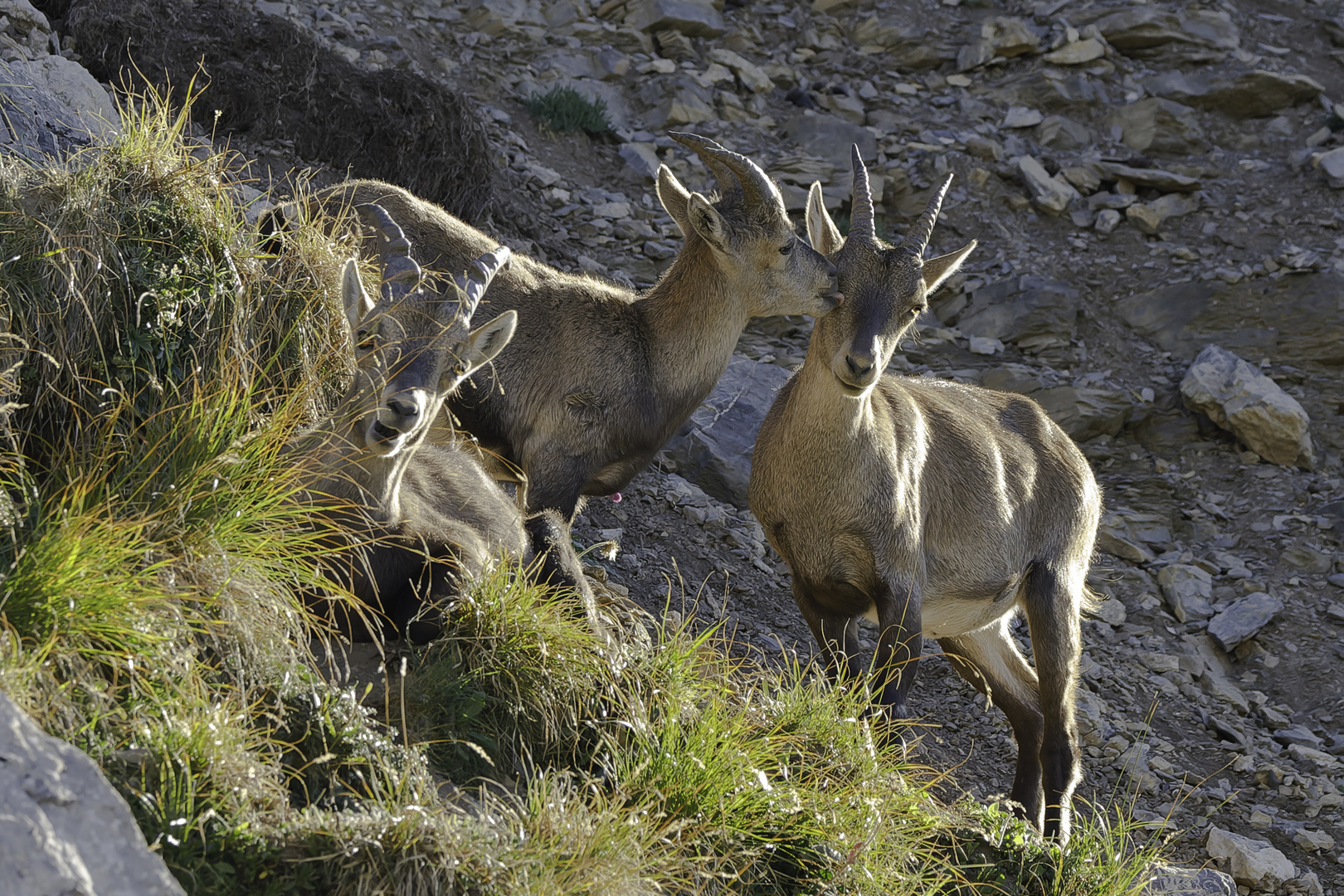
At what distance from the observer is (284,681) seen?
415 cm

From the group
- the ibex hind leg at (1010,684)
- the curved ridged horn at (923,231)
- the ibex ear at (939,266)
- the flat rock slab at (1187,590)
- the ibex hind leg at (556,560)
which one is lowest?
the flat rock slab at (1187,590)

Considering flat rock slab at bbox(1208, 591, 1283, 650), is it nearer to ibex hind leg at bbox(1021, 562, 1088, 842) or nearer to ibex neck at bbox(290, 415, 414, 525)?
ibex hind leg at bbox(1021, 562, 1088, 842)

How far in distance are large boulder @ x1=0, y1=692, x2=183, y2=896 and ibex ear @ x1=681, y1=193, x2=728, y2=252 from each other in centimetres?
513

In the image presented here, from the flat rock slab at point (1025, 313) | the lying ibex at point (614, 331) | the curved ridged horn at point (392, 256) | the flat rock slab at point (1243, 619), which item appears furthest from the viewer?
the flat rock slab at point (1025, 313)

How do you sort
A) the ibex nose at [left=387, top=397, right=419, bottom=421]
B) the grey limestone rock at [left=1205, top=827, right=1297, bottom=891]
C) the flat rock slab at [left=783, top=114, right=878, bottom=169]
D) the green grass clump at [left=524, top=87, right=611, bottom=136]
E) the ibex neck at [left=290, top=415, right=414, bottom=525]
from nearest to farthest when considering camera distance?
the ibex nose at [left=387, top=397, right=419, bottom=421], the ibex neck at [left=290, top=415, right=414, bottom=525], the grey limestone rock at [left=1205, top=827, right=1297, bottom=891], the green grass clump at [left=524, top=87, right=611, bottom=136], the flat rock slab at [left=783, top=114, right=878, bottom=169]

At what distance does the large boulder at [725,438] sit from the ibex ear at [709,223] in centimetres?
221

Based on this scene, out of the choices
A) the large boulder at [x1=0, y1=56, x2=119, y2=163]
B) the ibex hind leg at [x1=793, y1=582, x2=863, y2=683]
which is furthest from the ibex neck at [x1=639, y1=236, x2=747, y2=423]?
the large boulder at [x1=0, y1=56, x2=119, y2=163]

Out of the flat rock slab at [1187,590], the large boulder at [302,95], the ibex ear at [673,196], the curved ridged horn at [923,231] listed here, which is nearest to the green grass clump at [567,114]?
the large boulder at [302,95]

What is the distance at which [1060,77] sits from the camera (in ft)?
49.2

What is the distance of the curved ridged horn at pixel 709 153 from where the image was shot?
7.23 meters

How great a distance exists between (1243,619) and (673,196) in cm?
564

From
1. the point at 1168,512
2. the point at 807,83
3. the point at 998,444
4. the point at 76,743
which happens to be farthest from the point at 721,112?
the point at 76,743

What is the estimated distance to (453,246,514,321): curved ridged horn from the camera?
18.9 ft

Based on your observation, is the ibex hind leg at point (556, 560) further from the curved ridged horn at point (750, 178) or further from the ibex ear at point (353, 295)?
the curved ridged horn at point (750, 178)
